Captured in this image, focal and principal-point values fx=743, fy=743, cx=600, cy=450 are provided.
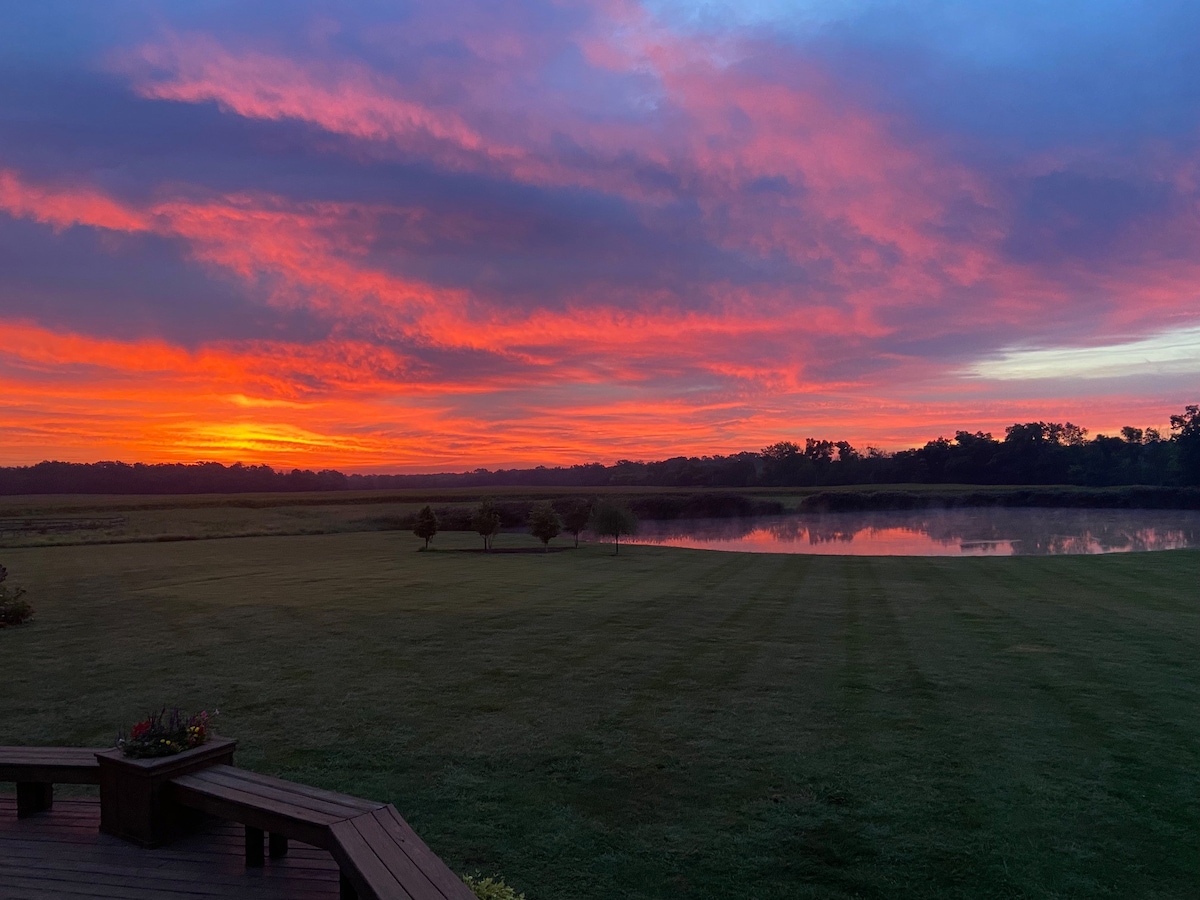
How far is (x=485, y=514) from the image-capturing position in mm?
49875

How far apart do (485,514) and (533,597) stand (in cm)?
2447

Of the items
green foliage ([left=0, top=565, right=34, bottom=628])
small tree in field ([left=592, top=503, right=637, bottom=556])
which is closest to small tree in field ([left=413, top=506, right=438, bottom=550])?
small tree in field ([left=592, top=503, right=637, bottom=556])

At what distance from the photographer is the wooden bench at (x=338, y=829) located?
5078 millimetres

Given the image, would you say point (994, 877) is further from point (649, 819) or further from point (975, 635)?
point (975, 635)

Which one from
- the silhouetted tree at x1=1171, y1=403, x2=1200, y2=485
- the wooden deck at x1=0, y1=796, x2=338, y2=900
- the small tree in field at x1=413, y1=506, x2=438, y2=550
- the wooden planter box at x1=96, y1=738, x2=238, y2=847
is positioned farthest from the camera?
the silhouetted tree at x1=1171, y1=403, x2=1200, y2=485

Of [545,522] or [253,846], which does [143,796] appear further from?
[545,522]

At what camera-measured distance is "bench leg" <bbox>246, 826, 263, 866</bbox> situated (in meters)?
6.29

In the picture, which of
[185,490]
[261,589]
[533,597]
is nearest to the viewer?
[533,597]

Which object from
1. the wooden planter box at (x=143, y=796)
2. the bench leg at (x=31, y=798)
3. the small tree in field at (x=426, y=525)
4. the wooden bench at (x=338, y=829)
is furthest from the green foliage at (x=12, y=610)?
the small tree in field at (x=426, y=525)

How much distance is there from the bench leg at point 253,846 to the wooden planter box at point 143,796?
3.29 feet

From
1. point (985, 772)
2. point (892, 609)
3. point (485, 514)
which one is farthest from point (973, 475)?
point (985, 772)

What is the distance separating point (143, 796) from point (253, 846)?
1.22 m

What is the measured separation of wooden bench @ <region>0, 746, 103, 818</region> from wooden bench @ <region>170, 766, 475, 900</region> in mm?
1017

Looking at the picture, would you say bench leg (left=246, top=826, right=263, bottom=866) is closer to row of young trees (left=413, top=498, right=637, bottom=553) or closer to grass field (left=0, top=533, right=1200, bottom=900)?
grass field (left=0, top=533, right=1200, bottom=900)
